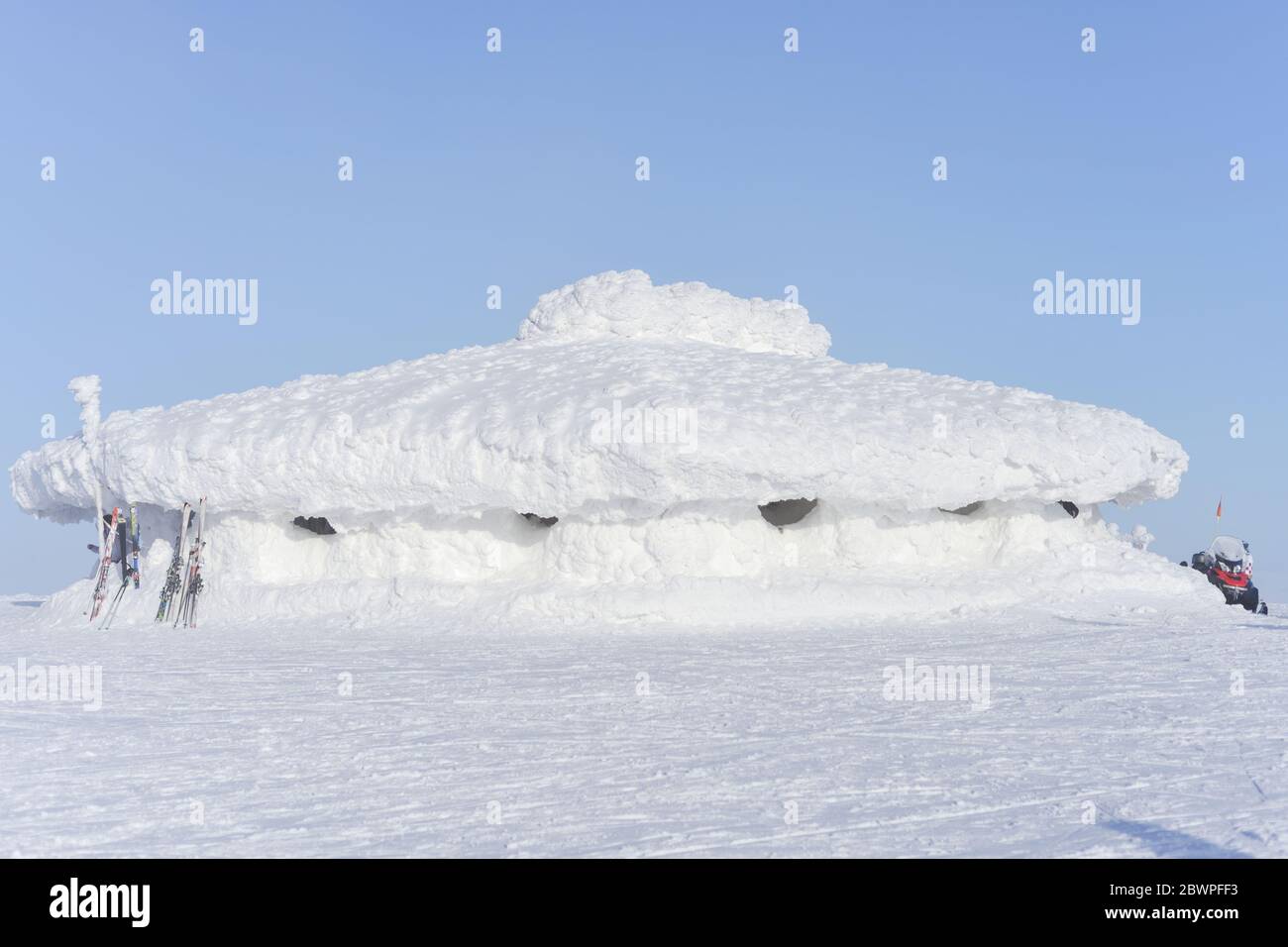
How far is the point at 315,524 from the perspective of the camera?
19.5 m

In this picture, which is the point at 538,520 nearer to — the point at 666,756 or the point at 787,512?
the point at 787,512

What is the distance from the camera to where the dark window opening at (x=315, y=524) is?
19438 mm

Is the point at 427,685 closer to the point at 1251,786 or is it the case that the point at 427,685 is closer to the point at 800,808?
the point at 800,808

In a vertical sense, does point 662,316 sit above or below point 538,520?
above

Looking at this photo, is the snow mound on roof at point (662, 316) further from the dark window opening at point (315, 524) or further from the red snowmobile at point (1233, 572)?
the red snowmobile at point (1233, 572)

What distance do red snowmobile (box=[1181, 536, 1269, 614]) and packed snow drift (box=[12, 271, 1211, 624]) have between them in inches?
53.1

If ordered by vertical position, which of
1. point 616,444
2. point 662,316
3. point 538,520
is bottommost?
point 538,520

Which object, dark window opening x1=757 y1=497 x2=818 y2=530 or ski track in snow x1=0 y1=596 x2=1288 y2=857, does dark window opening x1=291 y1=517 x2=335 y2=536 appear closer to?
ski track in snow x1=0 y1=596 x2=1288 y2=857

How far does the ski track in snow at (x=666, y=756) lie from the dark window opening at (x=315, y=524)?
6610mm

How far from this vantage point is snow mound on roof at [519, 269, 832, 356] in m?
24.3

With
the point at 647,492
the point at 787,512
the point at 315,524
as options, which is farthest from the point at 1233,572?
the point at 315,524

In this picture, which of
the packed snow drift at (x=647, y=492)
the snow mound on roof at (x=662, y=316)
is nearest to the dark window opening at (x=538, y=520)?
the packed snow drift at (x=647, y=492)

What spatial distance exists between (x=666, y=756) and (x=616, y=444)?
28.8ft
